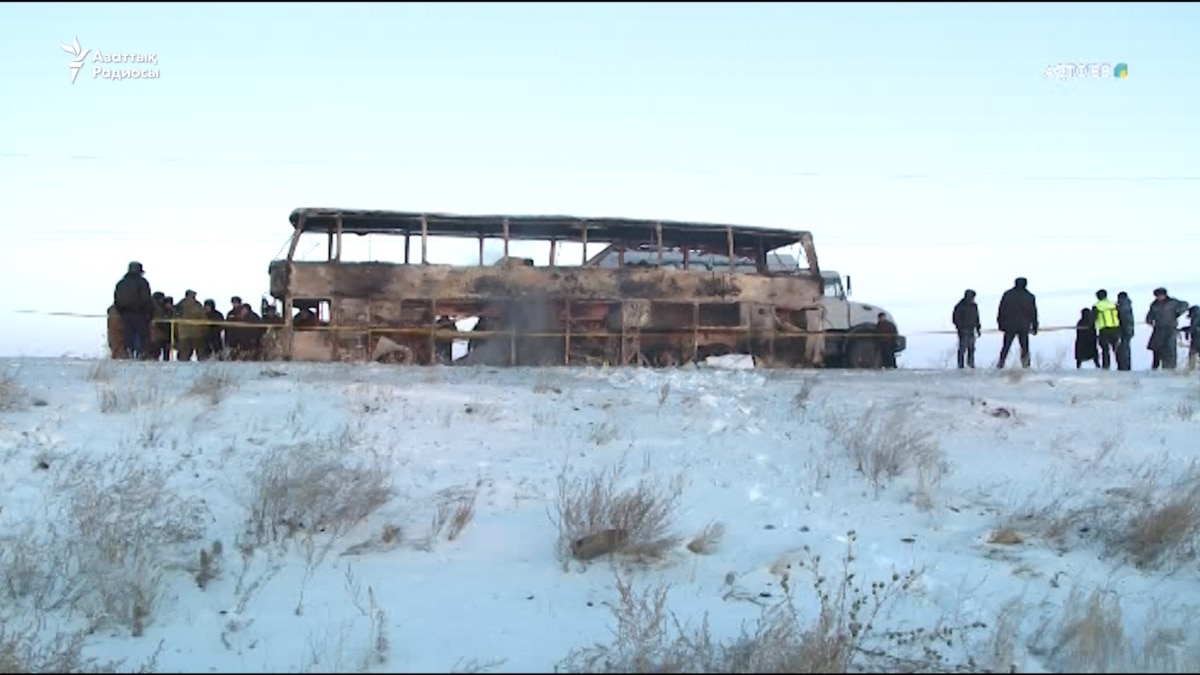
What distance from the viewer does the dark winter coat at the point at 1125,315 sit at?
58.7 feet

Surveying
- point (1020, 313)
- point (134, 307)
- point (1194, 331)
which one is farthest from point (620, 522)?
point (1194, 331)

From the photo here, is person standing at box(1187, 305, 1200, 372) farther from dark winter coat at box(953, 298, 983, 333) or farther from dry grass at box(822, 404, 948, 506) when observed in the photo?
dry grass at box(822, 404, 948, 506)

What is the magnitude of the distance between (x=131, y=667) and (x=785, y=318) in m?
15.0

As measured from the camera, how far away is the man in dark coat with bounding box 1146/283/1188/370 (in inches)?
690

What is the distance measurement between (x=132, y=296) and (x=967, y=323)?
1323 cm

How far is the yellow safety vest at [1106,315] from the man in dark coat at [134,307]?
48.9 feet

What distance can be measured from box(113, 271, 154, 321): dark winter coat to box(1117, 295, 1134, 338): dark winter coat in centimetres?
1512

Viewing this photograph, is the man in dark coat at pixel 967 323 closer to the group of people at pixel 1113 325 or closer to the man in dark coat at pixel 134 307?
the group of people at pixel 1113 325

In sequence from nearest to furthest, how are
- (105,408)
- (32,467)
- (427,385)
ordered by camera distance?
(32,467) < (105,408) < (427,385)

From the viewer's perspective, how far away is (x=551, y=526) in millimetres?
8031

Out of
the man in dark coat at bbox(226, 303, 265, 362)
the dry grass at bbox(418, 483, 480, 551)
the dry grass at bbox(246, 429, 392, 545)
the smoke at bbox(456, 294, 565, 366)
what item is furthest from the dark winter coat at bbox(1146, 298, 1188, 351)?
the man in dark coat at bbox(226, 303, 265, 362)

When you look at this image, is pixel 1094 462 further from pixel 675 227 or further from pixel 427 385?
pixel 675 227

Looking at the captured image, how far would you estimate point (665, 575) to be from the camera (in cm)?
732

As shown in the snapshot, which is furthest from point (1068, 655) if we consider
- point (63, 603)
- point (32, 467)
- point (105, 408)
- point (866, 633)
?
point (105, 408)
